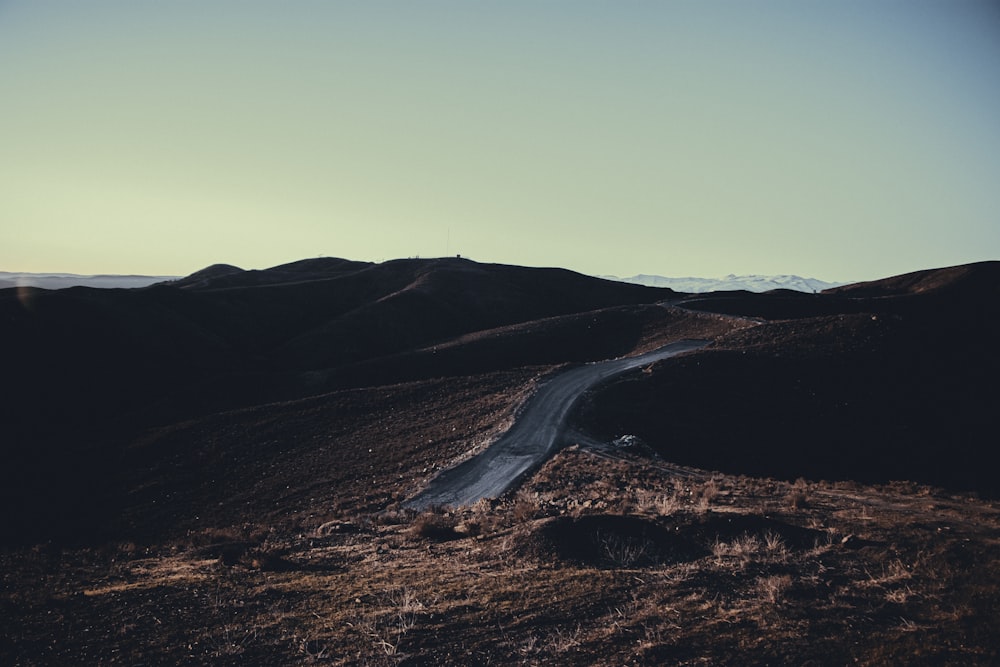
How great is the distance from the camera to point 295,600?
1395 centimetres

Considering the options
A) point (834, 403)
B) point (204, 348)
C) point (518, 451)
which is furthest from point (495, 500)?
point (204, 348)

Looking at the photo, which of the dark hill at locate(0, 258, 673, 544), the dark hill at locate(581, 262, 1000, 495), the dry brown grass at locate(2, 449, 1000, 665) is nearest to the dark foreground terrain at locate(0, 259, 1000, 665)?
the dry brown grass at locate(2, 449, 1000, 665)

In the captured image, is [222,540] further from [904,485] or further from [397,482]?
[904,485]

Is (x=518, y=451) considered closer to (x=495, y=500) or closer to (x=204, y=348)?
(x=495, y=500)

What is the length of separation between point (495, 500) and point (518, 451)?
284 inches

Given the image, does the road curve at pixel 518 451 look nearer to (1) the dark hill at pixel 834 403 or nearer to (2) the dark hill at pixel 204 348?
(1) the dark hill at pixel 834 403

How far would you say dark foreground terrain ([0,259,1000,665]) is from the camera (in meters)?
11.7

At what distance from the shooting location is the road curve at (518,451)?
28.4m

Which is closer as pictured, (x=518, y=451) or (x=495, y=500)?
(x=495, y=500)

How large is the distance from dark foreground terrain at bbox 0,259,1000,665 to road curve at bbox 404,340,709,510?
1.30 meters

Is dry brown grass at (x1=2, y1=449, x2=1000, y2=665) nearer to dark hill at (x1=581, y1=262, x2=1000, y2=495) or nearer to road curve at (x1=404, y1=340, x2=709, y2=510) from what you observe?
road curve at (x1=404, y1=340, x2=709, y2=510)

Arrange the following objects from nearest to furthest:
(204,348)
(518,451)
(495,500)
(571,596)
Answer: (571,596), (495,500), (518,451), (204,348)

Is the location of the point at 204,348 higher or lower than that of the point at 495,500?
higher

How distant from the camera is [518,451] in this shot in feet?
107
